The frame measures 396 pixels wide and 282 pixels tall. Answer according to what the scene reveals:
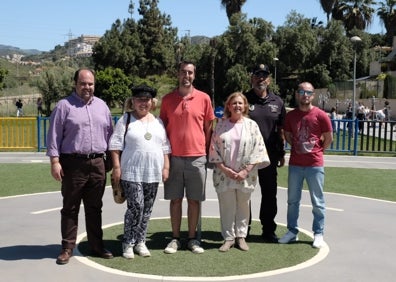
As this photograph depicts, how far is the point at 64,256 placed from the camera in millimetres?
5281

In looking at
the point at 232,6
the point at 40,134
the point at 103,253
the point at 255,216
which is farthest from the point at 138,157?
the point at 232,6

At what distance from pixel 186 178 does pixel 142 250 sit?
91 centimetres

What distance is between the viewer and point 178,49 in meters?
55.5

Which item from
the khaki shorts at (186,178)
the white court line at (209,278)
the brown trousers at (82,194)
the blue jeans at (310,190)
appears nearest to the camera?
the white court line at (209,278)

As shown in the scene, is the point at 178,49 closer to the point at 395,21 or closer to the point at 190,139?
the point at 395,21

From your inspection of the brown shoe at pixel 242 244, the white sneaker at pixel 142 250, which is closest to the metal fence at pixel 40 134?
the brown shoe at pixel 242 244

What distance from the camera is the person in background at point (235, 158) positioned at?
555cm

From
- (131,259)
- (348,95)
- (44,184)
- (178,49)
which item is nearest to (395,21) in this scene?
(348,95)

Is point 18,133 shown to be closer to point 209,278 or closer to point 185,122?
point 185,122

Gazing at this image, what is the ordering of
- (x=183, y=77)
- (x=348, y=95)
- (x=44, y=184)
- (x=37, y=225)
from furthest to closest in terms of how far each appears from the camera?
1. (x=348, y=95)
2. (x=44, y=184)
3. (x=37, y=225)
4. (x=183, y=77)

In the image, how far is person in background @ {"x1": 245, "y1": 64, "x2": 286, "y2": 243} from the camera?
5938 mm

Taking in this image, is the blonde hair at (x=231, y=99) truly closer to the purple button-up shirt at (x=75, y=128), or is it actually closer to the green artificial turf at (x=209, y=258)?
the purple button-up shirt at (x=75, y=128)

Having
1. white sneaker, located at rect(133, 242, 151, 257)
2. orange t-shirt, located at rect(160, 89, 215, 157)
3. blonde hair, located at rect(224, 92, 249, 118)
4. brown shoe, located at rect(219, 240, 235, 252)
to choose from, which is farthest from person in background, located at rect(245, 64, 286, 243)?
white sneaker, located at rect(133, 242, 151, 257)

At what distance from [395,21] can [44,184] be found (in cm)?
5386
